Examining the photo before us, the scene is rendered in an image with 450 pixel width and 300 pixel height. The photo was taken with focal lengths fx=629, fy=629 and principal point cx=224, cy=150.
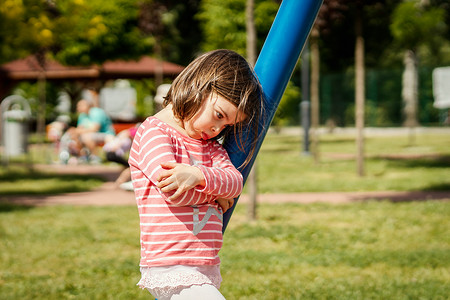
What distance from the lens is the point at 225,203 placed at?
81.8 inches

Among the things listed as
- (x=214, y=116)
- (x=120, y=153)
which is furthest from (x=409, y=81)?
(x=214, y=116)

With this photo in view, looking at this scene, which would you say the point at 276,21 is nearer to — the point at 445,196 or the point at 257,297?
the point at 257,297

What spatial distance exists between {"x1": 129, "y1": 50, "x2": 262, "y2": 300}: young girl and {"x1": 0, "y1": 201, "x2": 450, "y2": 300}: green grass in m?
2.46

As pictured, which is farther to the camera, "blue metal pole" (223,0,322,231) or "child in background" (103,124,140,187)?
"child in background" (103,124,140,187)

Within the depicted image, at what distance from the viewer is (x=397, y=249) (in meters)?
5.78

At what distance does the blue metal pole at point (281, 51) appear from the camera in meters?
2.03

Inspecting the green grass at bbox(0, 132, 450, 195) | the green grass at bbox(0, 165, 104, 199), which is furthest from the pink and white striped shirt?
the green grass at bbox(0, 165, 104, 199)

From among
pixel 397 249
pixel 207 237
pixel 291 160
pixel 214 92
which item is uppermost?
pixel 214 92

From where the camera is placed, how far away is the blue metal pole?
2029 mm

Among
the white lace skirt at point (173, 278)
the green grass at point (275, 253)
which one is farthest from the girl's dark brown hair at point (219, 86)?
the green grass at point (275, 253)

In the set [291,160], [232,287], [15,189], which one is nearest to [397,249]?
[232,287]

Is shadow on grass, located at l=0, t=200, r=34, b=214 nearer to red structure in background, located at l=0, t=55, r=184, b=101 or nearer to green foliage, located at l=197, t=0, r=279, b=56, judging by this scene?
green foliage, located at l=197, t=0, r=279, b=56


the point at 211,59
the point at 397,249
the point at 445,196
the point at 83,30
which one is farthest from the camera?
the point at 83,30

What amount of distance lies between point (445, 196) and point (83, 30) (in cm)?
992
